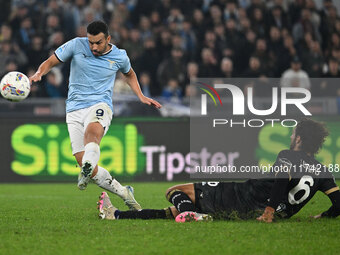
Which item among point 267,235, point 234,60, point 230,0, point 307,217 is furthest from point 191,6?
point 267,235

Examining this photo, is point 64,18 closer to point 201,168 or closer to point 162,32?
point 162,32

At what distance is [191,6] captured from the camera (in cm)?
1778

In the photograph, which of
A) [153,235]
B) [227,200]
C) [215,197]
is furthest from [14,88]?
[227,200]

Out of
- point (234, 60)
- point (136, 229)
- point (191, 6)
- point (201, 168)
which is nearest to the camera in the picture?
point (136, 229)

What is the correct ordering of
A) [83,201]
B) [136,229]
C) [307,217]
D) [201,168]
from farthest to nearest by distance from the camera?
[201,168] → [83,201] → [307,217] → [136,229]

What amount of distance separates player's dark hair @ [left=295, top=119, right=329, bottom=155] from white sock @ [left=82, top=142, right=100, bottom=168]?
2.15 m

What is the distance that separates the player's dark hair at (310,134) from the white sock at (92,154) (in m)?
2.15

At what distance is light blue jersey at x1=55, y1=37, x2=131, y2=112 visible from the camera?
7.95 meters

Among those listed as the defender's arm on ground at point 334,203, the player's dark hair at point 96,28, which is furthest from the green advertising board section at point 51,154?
the defender's arm on ground at point 334,203

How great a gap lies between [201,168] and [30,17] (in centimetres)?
609

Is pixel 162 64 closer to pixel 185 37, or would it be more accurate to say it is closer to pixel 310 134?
pixel 185 37

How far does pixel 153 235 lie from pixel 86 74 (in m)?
2.52

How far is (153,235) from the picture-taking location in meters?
6.27

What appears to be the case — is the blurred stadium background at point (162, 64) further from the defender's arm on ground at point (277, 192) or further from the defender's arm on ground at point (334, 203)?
the defender's arm on ground at point (277, 192)
